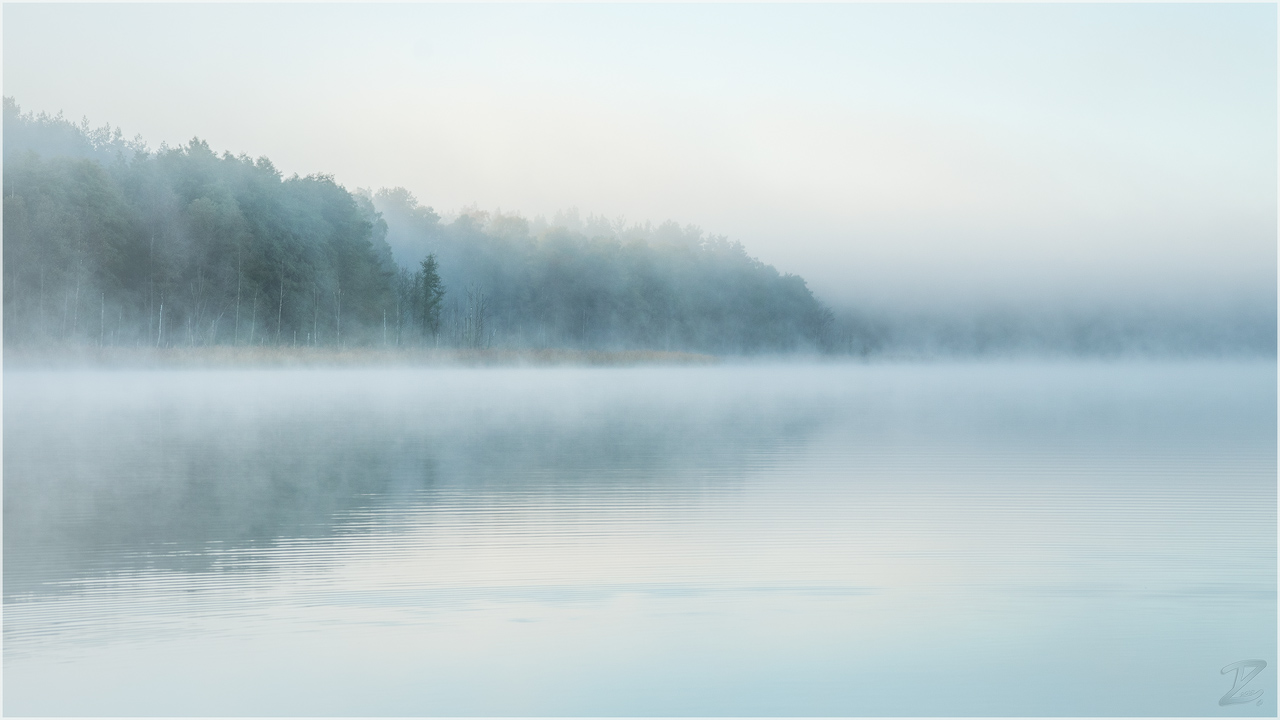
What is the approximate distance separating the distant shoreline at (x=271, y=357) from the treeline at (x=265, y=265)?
2.06 meters

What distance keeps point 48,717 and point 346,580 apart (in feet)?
9.76

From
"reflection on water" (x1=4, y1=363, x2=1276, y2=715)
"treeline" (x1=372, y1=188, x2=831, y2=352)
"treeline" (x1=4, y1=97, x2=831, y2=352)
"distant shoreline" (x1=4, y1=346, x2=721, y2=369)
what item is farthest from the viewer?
"treeline" (x1=372, y1=188, x2=831, y2=352)

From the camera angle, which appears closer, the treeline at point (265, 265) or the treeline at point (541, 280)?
the treeline at point (265, 265)

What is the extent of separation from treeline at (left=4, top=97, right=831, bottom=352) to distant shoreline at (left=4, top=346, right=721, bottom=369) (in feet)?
6.76

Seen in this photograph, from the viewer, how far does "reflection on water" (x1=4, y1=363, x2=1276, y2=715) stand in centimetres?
650

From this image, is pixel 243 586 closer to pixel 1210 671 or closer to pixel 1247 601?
pixel 1210 671

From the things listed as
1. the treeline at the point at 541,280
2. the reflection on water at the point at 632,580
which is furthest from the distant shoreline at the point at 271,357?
the reflection on water at the point at 632,580

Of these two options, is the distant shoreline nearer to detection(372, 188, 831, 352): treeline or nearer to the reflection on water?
detection(372, 188, 831, 352): treeline

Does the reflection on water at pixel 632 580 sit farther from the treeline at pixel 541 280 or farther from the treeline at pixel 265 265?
the treeline at pixel 541 280

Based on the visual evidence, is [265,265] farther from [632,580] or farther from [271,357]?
[632,580]

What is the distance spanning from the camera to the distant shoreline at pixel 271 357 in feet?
216

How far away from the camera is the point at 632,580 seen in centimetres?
899

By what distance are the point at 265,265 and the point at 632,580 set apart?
75.5m

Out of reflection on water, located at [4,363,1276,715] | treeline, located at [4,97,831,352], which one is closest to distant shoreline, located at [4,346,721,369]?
treeline, located at [4,97,831,352]
